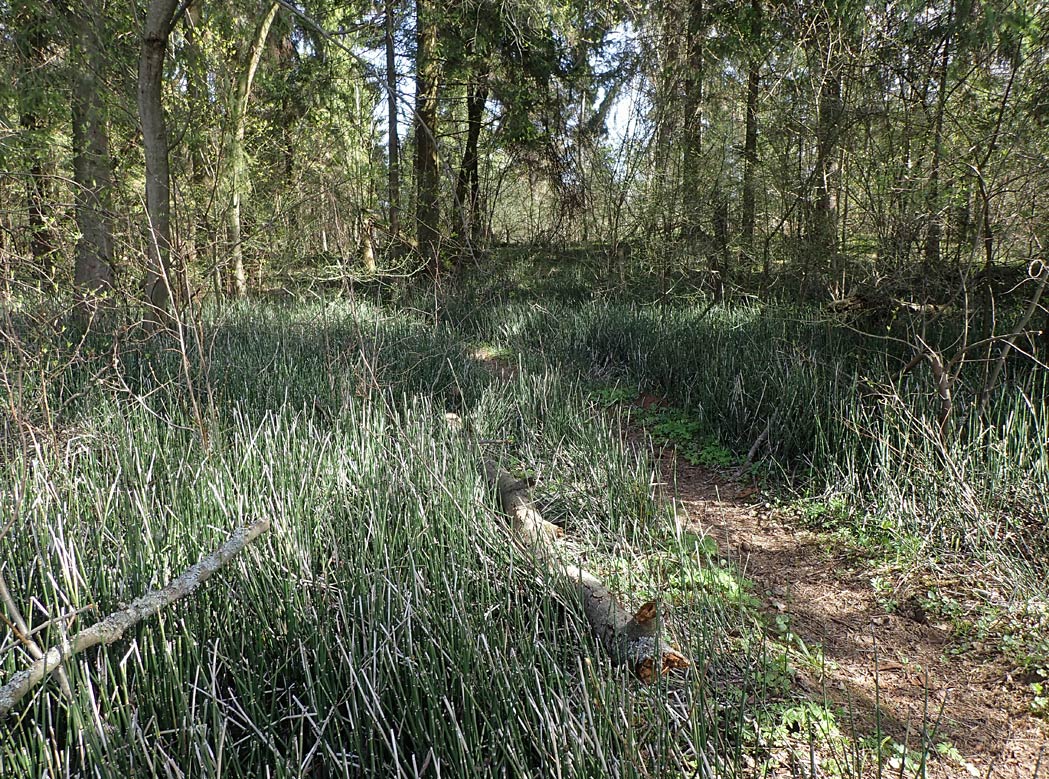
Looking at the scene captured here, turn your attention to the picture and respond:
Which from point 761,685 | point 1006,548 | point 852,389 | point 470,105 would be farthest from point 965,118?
point 470,105

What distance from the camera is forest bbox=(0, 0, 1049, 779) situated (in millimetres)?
1484

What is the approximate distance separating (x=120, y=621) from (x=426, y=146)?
8997 mm

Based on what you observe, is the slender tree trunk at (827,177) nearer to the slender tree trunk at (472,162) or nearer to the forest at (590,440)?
the forest at (590,440)

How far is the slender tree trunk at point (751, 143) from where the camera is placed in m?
6.40

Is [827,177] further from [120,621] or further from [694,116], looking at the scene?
[120,621]

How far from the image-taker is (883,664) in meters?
2.10

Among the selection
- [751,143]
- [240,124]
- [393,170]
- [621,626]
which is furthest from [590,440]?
[393,170]

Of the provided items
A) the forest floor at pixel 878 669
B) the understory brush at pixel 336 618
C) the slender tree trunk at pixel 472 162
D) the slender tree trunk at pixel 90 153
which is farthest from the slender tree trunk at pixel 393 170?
the forest floor at pixel 878 669

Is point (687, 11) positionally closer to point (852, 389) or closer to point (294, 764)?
point (852, 389)

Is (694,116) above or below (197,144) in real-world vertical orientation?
above

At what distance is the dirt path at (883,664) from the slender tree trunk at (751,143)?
433cm

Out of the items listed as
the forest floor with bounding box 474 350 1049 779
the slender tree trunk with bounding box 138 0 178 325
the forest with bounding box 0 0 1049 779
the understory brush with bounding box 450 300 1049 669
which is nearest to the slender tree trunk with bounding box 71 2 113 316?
the forest with bounding box 0 0 1049 779

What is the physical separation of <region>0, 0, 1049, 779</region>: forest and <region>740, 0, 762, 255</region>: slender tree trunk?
0.16 ft

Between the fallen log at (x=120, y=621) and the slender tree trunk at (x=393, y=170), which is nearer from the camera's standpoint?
the fallen log at (x=120, y=621)
